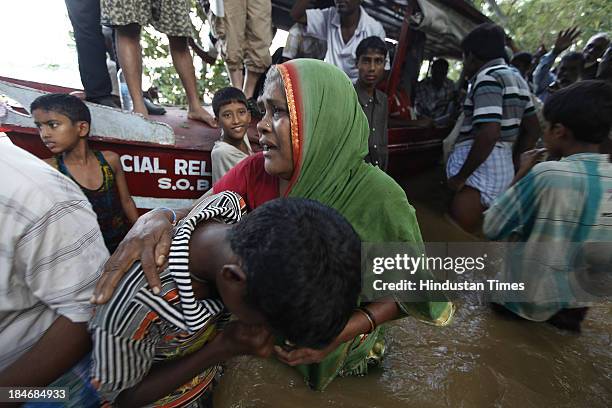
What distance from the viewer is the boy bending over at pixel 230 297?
2.44ft

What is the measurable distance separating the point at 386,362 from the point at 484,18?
5.79m

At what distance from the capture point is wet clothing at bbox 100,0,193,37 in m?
2.44

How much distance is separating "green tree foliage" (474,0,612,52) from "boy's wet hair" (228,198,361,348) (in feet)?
41.7

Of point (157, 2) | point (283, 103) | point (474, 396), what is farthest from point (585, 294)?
point (157, 2)

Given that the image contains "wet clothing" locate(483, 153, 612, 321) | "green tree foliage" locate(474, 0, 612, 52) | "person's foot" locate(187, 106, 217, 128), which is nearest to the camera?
"wet clothing" locate(483, 153, 612, 321)

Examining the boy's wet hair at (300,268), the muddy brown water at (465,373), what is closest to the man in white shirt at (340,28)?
the muddy brown water at (465,373)

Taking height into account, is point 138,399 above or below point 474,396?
above

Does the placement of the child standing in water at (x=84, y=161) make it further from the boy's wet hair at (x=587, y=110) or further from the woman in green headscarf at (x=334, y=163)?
the boy's wet hair at (x=587, y=110)

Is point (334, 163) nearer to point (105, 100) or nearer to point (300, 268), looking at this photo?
point (300, 268)

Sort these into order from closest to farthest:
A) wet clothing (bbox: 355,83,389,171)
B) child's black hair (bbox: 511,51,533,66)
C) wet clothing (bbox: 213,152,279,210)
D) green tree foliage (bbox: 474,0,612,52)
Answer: wet clothing (bbox: 213,152,279,210)
wet clothing (bbox: 355,83,389,171)
child's black hair (bbox: 511,51,533,66)
green tree foliage (bbox: 474,0,612,52)

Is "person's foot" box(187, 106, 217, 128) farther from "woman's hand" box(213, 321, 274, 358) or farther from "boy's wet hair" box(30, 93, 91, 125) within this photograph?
"woman's hand" box(213, 321, 274, 358)

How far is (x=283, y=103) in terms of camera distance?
1.34 m

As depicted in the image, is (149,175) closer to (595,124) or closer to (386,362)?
(386,362)

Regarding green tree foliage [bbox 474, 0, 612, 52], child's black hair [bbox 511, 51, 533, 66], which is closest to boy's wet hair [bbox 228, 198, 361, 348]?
child's black hair [bbox 511, 51, 533, 66]
